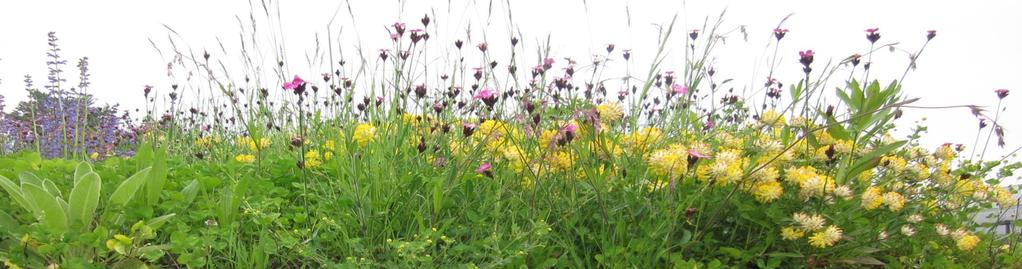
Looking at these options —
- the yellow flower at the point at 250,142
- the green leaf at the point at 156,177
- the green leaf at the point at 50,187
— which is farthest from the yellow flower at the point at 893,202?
the yellow flower at the point at 250,142

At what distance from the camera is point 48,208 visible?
220cm

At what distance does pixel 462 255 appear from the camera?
95.0 inches

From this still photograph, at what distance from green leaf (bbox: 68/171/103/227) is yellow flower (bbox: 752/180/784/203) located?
75.5 inches

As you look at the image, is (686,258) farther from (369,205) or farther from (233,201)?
(233,201)

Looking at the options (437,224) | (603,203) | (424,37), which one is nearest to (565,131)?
(603,203)

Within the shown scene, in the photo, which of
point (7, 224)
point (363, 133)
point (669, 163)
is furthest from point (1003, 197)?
point (7, 224)

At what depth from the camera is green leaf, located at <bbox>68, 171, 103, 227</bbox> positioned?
2197 mm

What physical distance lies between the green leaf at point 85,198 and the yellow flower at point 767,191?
1918mm

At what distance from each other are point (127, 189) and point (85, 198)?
0.11 meters

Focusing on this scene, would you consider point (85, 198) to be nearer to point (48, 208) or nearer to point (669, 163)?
point (48, 208)

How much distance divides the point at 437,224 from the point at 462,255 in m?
0.12

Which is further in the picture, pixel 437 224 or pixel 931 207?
pixel 931 207

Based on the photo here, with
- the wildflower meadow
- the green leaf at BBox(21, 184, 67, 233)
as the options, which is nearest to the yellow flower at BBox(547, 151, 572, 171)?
the wildflower meadow

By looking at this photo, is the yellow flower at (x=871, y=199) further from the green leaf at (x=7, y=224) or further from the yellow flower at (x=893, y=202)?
the green leaf at (x=7, y=224)
